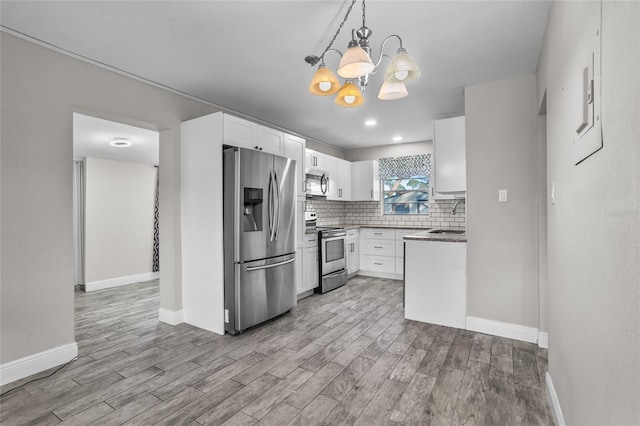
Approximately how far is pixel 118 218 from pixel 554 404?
21.0ft

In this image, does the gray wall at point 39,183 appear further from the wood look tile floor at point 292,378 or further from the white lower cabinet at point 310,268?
the white lower cabinet at point 310,268

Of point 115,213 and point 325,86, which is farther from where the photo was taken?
point 115,213

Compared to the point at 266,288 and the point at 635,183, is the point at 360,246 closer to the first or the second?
the point at 266,288

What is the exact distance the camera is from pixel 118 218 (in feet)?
18.8

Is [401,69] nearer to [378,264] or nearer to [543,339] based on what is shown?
[543,339]

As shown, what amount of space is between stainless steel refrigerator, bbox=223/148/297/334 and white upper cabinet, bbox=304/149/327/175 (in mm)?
1294

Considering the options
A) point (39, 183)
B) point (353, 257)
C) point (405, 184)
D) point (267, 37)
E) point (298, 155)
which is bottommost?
point (353, 257)

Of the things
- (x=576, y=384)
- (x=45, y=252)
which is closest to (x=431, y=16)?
(x=576, y=384)

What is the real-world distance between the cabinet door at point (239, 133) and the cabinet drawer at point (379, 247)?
305 centimetres

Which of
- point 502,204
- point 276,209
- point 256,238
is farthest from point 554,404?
point 276,209

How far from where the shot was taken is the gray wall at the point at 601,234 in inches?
31.2

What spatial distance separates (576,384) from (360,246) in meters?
4.48

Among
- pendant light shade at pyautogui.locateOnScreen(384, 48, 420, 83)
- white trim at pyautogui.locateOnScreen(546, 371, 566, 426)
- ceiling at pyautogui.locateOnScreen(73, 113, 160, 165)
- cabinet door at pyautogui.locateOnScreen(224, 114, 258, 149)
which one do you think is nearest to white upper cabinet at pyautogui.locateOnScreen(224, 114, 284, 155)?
cabinet door at pyautogui.locateOnScreen(224, 114, 258, 149)

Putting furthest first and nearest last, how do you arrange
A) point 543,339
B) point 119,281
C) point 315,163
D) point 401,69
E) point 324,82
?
point 119,281
point 315,163
point 543,339
point 324,82
point 401,69
